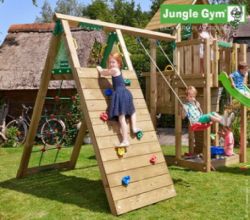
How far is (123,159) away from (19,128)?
9.75m

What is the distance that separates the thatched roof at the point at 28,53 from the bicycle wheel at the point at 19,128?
1.29 m

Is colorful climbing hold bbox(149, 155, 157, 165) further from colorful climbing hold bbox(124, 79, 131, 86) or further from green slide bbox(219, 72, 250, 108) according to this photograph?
green slide bbox(219, 72, 250, 108)

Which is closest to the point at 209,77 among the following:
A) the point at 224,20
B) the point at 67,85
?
the point at 224,20

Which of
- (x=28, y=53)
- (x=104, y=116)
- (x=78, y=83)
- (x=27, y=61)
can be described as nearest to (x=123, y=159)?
(x=104, y=116)

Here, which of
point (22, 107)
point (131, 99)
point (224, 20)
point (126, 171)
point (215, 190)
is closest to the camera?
point (126, 171)

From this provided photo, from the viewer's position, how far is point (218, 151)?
903 centimetres

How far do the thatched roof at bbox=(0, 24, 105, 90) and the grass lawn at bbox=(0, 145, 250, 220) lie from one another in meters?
6.78

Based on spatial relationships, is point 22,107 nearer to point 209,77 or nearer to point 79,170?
point 79,170

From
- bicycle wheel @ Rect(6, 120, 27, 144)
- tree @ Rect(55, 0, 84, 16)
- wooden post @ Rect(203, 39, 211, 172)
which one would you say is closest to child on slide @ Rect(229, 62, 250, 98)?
wooden post @ Rect(203, 39, 211, 172)

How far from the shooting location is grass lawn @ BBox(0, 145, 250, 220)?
538 centimetres

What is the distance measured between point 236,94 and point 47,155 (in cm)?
533

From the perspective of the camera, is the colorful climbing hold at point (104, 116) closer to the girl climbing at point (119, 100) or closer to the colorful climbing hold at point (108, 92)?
the girl climbing at point (119, 100)

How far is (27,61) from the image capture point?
15.6m

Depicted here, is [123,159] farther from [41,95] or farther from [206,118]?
[41,95]
